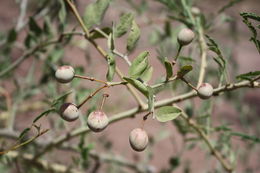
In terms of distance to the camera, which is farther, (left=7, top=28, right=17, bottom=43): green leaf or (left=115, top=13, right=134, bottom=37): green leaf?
(left=7, top=28, right=17, bottom=43): green leaf

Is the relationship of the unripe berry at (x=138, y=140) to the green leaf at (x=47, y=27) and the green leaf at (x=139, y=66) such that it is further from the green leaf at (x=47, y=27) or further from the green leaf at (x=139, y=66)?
the green leaf at (x=47, y=27)

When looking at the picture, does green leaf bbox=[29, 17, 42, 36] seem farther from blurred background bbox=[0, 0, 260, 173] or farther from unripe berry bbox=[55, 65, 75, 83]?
unripe berry bbox=[55, 65, 75, 83]

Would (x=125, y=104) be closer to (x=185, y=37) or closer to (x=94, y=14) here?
(x=94, y=14)

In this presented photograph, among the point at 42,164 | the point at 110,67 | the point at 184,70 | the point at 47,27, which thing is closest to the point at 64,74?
the point at 110,67

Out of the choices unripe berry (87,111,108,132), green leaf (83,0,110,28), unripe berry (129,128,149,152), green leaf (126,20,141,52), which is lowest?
unripe berry (129,128,149,152)

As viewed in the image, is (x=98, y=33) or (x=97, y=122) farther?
(x=98, y=33)

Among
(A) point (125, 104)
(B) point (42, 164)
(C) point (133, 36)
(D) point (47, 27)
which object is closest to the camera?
(C) point (133, 36)

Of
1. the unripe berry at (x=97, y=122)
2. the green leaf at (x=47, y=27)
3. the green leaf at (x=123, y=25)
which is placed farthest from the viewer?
the green leaf at (x=47, y=27)

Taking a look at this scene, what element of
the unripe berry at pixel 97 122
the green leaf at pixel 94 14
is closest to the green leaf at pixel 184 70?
the unripe berry at pixel 97 122

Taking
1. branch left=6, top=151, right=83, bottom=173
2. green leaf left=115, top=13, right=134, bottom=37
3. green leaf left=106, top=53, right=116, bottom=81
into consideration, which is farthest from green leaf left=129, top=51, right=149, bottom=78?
branch left=6, top=151, right=83, bottom=173
